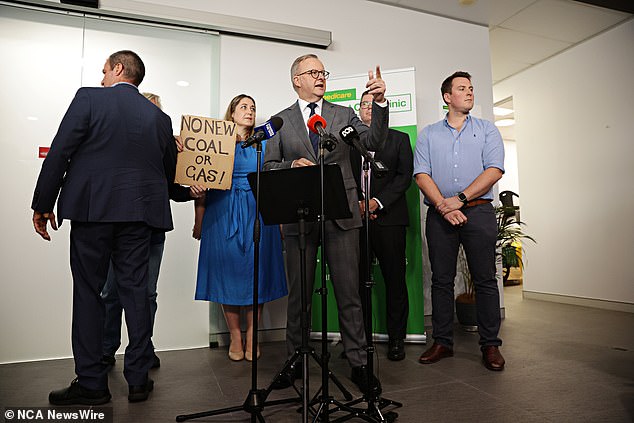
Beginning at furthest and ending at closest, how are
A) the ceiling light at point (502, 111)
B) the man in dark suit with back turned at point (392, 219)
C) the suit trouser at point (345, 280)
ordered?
the ceiling light at point (502, 111), the man in dark suit with back turned at point (392, 219), the suit trouser at point (345, 280)

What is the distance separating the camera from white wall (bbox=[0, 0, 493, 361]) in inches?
124

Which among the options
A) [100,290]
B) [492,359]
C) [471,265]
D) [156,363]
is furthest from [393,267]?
[100,290]

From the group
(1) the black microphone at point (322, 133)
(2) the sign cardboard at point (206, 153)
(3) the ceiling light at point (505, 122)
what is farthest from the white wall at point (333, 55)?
(3) the ceiling light at point (505, 122)

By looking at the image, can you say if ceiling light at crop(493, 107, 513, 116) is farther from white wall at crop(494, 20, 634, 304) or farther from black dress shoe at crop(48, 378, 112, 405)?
black dress shoe at crop(48, 378, 112, 405)

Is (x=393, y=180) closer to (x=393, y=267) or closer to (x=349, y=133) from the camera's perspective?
(x=393, y=267)

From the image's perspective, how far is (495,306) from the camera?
9.00ft

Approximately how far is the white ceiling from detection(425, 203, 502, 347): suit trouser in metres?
2.63

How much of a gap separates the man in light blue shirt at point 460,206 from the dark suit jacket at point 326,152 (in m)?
0.83

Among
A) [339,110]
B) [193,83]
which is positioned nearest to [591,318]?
[339,110]

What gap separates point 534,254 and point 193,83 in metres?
4.80

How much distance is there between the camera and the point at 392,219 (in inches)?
122

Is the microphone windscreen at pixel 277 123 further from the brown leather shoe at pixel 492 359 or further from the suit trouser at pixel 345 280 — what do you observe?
the brown leather shoe at pixel 492 359

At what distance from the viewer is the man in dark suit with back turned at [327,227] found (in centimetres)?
222

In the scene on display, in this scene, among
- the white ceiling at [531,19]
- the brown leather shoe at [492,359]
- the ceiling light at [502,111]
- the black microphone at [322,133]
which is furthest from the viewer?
the ceiling light at [502,111]
